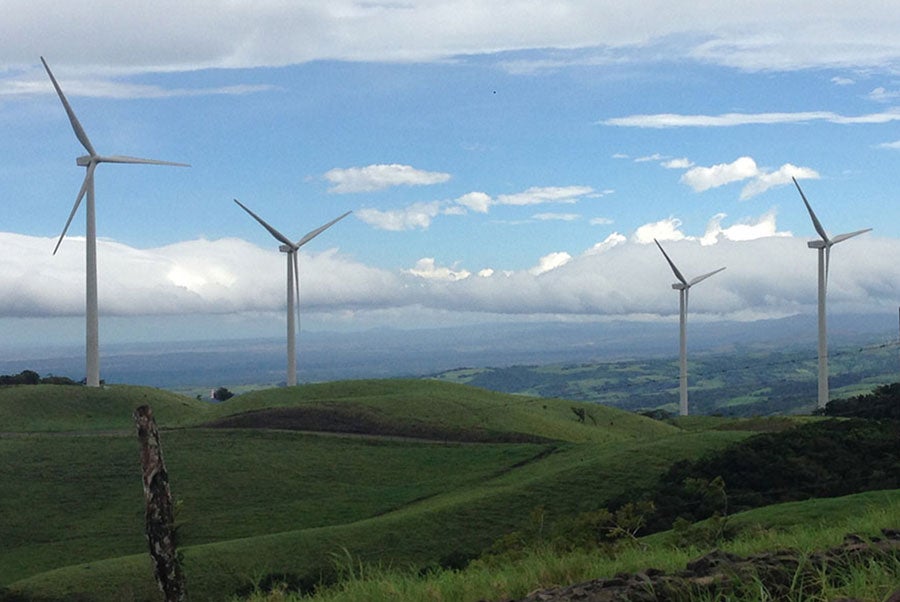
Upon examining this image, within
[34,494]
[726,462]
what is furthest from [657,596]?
[34,494]

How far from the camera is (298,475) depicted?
268 feet

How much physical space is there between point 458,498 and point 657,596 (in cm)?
5678

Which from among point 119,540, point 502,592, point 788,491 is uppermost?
point 502,592

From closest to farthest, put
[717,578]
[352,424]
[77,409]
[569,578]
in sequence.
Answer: [717,578] < [569,578] < [352,424] < [77,409]

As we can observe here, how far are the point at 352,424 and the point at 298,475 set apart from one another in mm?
17736

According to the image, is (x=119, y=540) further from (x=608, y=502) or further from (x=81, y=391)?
(x=81, y=391)

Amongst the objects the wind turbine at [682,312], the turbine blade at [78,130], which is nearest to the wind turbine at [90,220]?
the turbine blade at [78,130]

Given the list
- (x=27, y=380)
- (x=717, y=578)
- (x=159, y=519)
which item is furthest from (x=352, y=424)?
(x=717, y=578)

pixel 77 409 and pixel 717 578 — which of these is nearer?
pixel 717 578

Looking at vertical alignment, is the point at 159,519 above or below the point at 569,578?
above

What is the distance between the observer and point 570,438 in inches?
3986

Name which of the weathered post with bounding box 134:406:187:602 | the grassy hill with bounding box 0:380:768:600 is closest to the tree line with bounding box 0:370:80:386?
the grassy hill with bounding box 0:380:768:600

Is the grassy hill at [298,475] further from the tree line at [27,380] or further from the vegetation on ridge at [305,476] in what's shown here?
the tree line at [27,380]

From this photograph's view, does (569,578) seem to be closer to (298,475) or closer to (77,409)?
(298,475)
